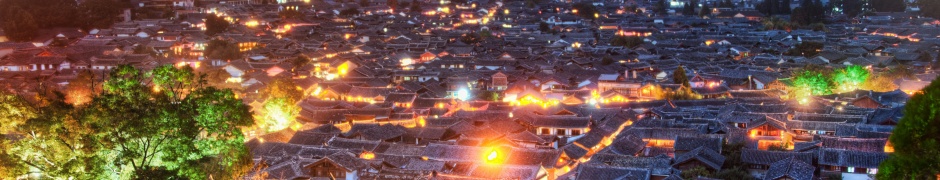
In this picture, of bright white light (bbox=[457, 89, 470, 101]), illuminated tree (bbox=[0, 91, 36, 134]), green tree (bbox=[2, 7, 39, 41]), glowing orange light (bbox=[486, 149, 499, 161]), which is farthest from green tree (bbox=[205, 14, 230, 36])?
illuminated tree (bbox=[0, 91, 36, 134])

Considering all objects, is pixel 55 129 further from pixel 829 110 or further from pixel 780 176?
pixel 829 110

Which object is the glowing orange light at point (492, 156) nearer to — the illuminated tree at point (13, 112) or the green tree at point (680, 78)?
the illuminated tree at point (13, 112)

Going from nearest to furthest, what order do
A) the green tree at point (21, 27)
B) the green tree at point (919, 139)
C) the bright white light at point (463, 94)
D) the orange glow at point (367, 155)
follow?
the green tree at point (919, 139), the orange glow at point (367, 155), the bright white light at point (463, 94), the green tree at point (21, 27)

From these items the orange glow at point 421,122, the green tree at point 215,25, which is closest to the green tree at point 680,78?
the orange glow at point 421,122

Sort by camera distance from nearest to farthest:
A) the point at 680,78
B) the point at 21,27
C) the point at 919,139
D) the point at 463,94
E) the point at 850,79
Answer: the point at 919,139
the point at 850,79
the point at 463,94
the point at 680,78
the point at 21,27

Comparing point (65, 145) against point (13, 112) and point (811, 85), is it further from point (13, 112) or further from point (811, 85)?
point (811, 85)

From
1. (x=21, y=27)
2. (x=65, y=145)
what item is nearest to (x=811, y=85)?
(x=65, y=145)
